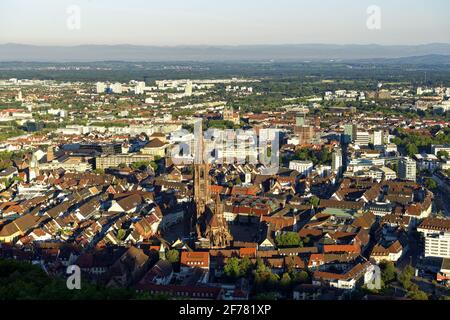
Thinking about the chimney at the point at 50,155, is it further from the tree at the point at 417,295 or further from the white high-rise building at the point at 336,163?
the tree at the point at 417,295

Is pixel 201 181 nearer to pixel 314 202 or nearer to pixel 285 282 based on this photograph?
pixel 314 202

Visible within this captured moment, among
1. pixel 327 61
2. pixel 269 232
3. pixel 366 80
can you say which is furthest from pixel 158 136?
pixel 327 61

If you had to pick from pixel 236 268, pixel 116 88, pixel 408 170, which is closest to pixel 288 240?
pixel 236 268

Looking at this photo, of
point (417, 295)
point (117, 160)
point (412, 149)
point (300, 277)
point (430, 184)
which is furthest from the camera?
point (412, 149)

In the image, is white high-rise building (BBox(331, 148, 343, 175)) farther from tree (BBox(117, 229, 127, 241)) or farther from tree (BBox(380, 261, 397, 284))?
tree (BBox(380, 261, 397, 284))

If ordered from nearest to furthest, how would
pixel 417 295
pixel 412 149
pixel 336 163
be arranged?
pixel 417 295 → pixel 336 163 → pixel 412 149

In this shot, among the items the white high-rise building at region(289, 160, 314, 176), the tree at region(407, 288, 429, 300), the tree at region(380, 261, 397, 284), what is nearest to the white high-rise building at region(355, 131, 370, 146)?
the white high-rise building at region(289, 160, 314, 176)

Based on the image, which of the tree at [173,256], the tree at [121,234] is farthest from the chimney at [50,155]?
the tree at [173,256]
